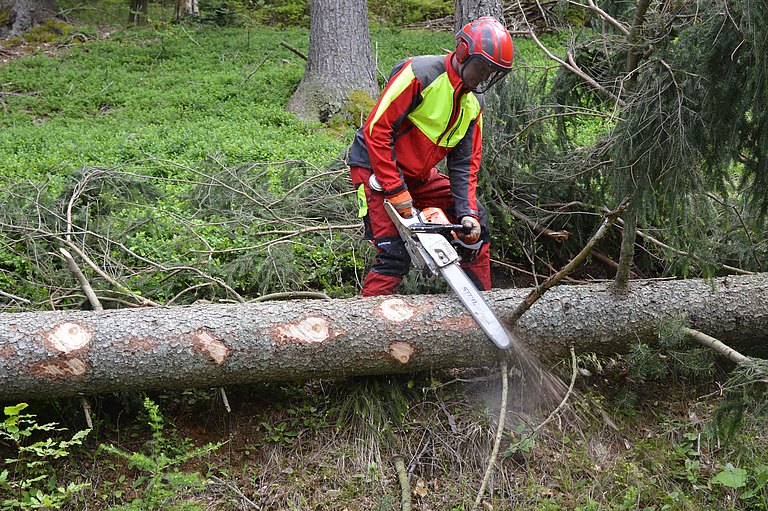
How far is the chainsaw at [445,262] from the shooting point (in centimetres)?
342

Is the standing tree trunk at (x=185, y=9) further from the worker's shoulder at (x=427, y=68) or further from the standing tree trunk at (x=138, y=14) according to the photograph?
the worker's shoulder at (x=427, y=68)

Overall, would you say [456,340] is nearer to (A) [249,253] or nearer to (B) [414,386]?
(B) [414,386]

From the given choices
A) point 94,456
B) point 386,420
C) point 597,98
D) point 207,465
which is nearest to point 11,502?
point 94,456

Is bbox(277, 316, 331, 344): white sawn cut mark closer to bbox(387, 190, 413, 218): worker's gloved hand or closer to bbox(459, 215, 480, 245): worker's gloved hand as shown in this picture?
bbox(387, 190, 413, 218): worker's gloved hand

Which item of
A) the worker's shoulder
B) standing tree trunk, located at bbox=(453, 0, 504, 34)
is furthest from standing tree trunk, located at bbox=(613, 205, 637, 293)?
standing tree trunk, located at bbox=(453, 0, 504, 34)

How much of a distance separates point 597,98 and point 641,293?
1831 millimetres

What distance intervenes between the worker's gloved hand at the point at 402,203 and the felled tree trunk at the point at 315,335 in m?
0.47

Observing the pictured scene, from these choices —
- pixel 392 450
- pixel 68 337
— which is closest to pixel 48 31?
pixel 68 337

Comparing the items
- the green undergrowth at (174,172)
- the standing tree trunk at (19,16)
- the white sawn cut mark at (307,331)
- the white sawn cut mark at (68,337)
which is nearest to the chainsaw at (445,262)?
the white sawn cut mark at (307,331)

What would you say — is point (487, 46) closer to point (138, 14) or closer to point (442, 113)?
point (442, 113)

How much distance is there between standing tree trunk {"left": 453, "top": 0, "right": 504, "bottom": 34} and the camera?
600 cm

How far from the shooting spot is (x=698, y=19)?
2934mm

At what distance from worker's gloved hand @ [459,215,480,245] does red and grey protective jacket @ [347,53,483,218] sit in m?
0.11

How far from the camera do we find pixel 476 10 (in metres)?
6.02
